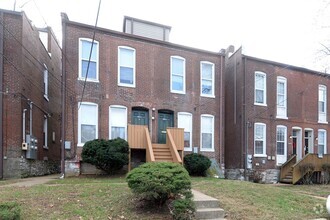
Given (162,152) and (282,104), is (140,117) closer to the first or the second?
(162,152)

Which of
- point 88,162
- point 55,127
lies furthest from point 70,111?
point 55,127

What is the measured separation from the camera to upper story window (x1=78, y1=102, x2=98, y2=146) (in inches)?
531

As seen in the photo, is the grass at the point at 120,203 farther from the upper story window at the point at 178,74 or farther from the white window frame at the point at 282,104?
the white window frame at the point at 282,104

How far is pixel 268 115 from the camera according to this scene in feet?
60.0

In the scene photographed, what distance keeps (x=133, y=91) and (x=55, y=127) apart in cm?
794

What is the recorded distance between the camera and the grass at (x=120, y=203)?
6086 mm

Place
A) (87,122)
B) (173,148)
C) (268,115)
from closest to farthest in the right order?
1. (173,148)
2. (87,122)
3. (268,115)

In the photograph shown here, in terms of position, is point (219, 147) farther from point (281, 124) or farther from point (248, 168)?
point (281, 124)

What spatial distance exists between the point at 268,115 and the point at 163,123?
7.40 meters

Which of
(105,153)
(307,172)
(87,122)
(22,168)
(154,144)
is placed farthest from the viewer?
(307,172)

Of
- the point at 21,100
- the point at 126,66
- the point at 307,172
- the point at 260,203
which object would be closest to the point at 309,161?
the point at 307,172

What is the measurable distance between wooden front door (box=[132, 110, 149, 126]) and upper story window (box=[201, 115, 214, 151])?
3.46 metres

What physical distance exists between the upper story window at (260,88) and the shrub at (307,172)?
4558 mm

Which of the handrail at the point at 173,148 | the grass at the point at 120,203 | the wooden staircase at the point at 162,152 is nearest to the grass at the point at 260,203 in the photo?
the grass at the point at 120,203
